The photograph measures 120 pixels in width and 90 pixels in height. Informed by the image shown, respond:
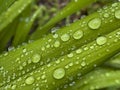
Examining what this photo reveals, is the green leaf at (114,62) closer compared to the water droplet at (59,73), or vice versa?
the water droplet at (59,73)

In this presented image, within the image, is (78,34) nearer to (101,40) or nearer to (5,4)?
(101,40)

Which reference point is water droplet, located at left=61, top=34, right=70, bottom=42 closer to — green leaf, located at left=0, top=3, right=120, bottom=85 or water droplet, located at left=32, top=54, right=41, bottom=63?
green leaf, located at left=0, top=3, right=120, bottom=85

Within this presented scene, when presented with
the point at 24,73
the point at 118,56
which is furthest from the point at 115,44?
the point at 24,73

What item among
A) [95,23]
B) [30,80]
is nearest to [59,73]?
[30,80]

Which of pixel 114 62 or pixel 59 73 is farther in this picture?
pixel 114 62

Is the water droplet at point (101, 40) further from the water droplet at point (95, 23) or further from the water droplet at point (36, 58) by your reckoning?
the water droplet at point (36, 58)

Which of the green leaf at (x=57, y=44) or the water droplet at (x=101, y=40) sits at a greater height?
the green leaf at (x=57, y=44)

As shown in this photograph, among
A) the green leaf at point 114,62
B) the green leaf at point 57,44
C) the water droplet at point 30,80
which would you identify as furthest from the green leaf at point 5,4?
the green leaf at point 114,62

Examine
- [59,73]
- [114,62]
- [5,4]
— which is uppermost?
[5,4]

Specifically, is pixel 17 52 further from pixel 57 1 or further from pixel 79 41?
pixel 57 1

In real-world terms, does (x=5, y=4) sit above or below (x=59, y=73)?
above

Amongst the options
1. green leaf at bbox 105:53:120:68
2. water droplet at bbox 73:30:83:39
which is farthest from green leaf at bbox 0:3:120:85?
green leaf at bbox 105:53:120:68
